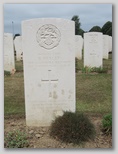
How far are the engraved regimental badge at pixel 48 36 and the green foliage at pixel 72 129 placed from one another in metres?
1.12

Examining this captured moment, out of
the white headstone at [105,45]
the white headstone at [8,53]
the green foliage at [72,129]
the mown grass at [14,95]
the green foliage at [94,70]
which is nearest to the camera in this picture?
the green foliage at [72,129]

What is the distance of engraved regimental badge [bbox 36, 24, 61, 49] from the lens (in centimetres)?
415

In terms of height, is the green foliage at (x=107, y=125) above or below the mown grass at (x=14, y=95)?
below

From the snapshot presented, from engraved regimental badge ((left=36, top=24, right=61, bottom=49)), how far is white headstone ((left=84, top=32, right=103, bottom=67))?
528 cm

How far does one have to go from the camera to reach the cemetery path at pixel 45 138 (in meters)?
3.85

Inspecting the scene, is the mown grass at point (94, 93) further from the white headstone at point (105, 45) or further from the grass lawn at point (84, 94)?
the white headstone at point (105, 45)

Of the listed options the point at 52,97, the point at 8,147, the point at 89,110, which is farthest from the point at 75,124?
the point at 89,110

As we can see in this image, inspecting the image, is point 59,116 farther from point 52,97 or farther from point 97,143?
point 97,143

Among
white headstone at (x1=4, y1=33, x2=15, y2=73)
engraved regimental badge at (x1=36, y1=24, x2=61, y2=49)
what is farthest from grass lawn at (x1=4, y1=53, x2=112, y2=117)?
engraved regimental badge at (x1=36, y1=24, x2=61, y2=49)

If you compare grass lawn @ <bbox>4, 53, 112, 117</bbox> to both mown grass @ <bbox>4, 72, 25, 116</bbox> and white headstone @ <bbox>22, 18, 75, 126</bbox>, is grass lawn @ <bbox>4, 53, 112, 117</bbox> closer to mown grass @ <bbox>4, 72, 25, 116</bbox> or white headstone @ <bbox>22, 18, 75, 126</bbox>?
mown grass @ <bbox>4, 72, 25, 116</bbox>

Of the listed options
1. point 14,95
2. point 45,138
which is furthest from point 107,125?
point 14,95

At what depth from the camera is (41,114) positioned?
4414 millimetres

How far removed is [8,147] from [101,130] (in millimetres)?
1463

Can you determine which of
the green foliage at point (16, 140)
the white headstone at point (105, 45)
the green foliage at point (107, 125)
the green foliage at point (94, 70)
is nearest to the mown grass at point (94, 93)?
the green foliage at point (94, 70)
